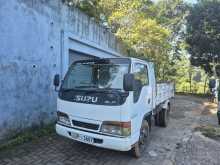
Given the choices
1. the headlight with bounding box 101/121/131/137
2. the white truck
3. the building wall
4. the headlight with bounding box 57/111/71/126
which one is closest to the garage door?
the building wall

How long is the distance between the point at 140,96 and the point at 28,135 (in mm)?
3111

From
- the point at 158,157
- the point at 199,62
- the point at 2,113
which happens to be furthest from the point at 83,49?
the point at 199,62

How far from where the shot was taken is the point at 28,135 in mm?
6227

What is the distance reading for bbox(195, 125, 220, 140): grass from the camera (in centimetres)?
752

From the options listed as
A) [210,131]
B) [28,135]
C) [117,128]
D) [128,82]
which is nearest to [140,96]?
[128,82]

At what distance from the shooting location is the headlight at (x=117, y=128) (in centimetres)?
450

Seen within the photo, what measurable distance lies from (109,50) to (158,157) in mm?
7813

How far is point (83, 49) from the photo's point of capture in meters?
9.55

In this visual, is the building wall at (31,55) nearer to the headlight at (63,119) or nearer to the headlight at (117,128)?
the headlight at (63,119)

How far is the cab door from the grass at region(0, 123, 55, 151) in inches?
112

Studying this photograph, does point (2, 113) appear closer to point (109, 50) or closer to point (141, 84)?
point (141, 84)

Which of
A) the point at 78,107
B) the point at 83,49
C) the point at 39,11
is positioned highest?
the point at 39,11

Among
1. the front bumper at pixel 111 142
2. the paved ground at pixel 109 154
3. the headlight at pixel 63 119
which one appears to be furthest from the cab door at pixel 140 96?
the headlight at pixel 63 119

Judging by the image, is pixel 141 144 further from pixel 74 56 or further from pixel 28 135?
pixel 74 56
